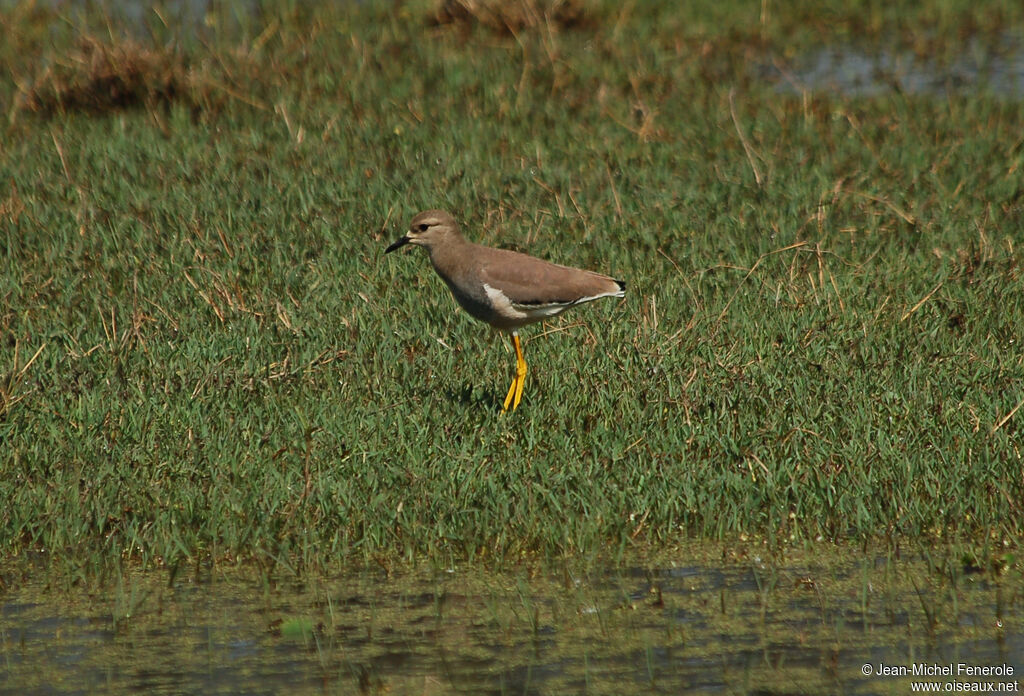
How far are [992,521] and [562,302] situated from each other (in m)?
2.31

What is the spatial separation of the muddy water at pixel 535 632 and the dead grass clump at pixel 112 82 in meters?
6.31

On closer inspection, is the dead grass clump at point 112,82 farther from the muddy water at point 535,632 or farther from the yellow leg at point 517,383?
the muddy water at point 535,632

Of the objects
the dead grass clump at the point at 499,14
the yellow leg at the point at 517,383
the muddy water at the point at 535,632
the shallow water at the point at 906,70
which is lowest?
the muddy water at the point at 535,632

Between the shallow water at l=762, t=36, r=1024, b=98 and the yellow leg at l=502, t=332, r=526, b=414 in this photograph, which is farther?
the shallow water at l=762, t=36, r=1024, b=98

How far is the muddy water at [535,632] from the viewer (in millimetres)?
5066

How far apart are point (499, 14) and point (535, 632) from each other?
338 inches

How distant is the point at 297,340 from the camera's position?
8031mm

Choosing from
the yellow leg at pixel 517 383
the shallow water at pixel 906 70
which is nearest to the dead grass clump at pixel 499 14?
the shallow water at pixel 906 70

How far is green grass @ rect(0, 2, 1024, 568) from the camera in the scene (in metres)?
6.36

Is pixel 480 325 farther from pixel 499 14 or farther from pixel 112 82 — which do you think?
pixel 499 14

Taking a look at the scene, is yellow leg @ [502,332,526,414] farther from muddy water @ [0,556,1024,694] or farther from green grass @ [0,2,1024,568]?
muddy water @ [0,556,1024,694]

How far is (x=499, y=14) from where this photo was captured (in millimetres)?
12977

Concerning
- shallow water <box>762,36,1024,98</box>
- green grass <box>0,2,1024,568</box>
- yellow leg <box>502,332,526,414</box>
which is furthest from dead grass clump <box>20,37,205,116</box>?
yellow leg <box>502,332,526,414</box>

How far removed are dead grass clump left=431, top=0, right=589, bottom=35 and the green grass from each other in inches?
6.1
